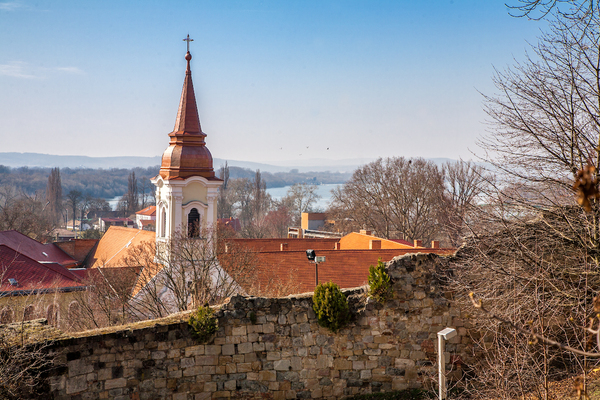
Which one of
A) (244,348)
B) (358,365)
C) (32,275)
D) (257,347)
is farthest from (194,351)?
(32,275)

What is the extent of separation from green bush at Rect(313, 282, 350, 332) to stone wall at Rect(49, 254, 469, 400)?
0.52 ft

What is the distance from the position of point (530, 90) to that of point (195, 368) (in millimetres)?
7578

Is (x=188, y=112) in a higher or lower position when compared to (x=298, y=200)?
higher

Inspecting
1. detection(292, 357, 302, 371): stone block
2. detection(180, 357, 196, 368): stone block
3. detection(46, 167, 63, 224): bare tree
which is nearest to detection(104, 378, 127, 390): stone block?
detection(180, 357, 196, 368): stone block

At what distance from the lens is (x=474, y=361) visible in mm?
10273

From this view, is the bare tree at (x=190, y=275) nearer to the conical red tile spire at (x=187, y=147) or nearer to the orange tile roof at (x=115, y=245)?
the conical red tile spire at (x=187, y=147)

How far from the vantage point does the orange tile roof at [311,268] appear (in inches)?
778

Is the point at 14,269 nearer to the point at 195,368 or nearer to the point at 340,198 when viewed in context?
the point at 195,368

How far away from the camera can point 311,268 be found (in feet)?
67.6

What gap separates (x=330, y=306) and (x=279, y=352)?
4.05ft

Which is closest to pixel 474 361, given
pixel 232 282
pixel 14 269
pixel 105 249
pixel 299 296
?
pixel 299 296

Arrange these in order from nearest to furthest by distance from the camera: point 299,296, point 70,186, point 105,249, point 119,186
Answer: point 299,296
point 105,249
point 70,186
point 119,186

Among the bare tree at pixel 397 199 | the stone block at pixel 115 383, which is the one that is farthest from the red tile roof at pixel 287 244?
the stone block at pixel 115 383

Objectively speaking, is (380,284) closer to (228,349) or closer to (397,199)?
(228,349)
